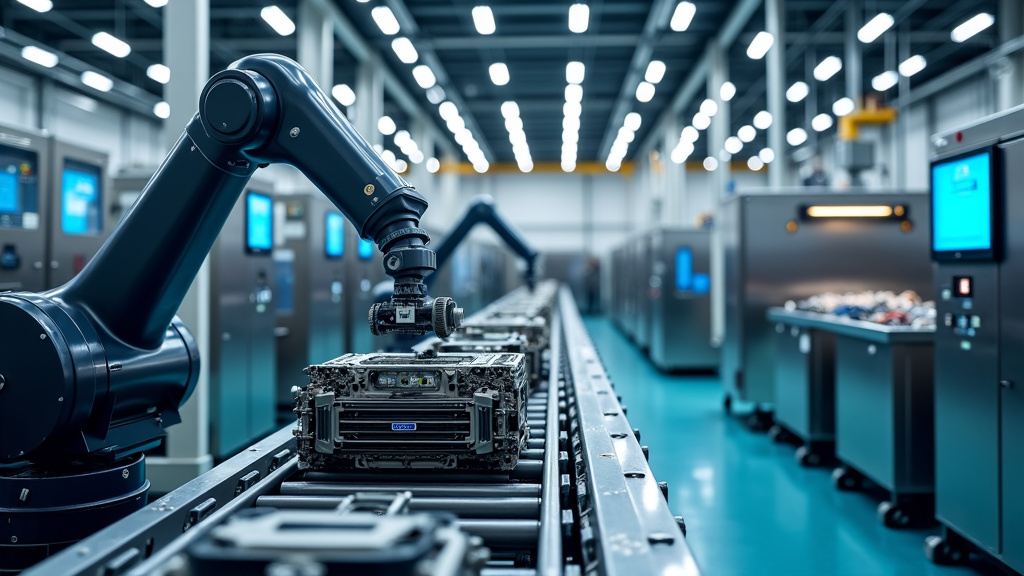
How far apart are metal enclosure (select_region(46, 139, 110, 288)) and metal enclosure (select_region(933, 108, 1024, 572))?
478 cm

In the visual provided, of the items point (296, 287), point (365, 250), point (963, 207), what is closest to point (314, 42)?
point (365, 250)

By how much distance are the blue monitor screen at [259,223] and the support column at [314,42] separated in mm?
3522

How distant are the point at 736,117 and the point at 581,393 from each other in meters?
17.9

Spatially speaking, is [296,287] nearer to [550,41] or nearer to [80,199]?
[80,199]

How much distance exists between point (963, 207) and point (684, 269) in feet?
21.2

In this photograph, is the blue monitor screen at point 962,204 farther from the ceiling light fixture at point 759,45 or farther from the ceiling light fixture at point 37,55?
the ceiling light fixture at point 37,55

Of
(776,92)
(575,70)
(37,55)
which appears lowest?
(776,92)

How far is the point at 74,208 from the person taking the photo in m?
4.73

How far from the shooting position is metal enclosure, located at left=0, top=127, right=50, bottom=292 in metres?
4.17

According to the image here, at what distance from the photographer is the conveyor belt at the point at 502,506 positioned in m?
1.31

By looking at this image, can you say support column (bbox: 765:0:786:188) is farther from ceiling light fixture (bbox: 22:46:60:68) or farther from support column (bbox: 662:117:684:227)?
ceiling light fixture (bbox: 22:46:60:68)

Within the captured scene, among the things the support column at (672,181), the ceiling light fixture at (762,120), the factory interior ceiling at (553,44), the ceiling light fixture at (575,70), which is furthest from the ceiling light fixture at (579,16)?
the ceiling light fixture at (762,120)

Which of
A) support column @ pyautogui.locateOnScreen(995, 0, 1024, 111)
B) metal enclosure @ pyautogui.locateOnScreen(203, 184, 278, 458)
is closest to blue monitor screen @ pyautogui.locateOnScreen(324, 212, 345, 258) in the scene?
metal enclosure @ pyautogui.locateOnScreen(203, 184, 278, 458)

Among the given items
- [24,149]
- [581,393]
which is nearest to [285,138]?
[581,393]
